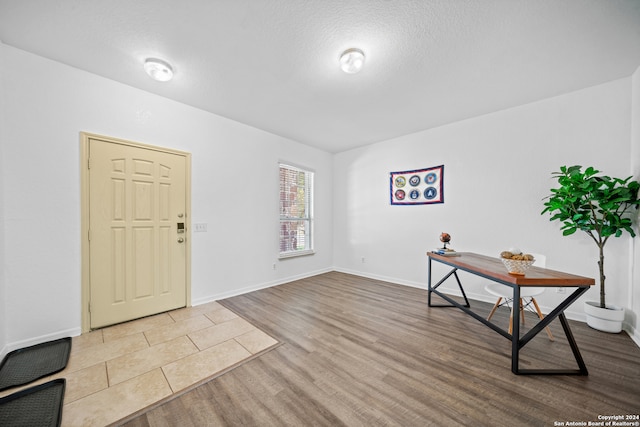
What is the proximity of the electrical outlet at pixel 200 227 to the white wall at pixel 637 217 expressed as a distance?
5.02 m

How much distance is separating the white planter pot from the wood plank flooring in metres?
0.08

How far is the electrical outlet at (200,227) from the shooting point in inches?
125

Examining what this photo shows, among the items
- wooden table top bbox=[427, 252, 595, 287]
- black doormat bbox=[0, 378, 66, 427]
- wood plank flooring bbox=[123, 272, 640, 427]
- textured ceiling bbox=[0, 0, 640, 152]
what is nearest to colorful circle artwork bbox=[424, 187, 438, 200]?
textured ceiling bbox=[0, 0, 640, 152]

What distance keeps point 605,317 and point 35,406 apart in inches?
197

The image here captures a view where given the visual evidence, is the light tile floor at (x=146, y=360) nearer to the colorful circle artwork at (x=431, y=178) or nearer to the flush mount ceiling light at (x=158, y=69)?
the flush mount ceiling light at (x=158, y=69)

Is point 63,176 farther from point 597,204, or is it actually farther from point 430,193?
point 597,204

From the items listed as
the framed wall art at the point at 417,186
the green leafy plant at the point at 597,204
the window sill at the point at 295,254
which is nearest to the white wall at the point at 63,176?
the window sill at the point at 295,254

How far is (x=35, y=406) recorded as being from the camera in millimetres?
1465

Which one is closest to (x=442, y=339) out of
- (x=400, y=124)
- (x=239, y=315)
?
(x=239, y=315)

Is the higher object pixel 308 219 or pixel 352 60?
pixel 352 60

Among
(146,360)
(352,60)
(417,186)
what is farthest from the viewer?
(417,186)

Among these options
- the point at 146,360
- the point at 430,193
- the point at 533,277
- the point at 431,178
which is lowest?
the point at 146,360

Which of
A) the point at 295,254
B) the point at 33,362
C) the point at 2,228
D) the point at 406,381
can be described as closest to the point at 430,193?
the point at 295,254

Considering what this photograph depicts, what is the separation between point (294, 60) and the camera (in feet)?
7.25
